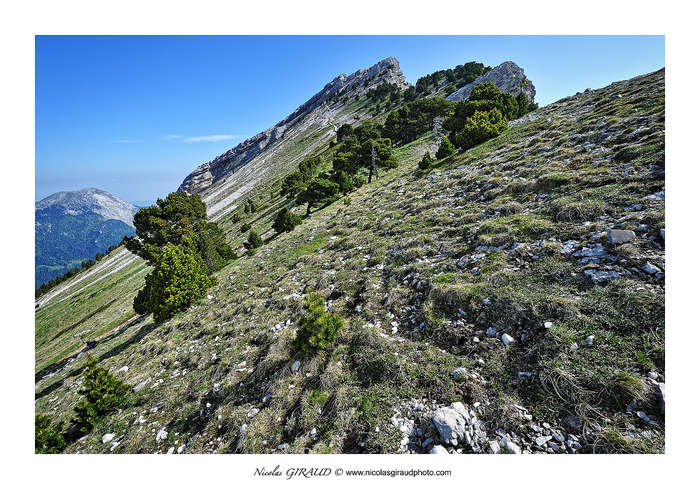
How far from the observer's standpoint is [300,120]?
15588 centimetres

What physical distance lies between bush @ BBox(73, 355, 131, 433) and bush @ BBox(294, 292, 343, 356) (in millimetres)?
→ 6320

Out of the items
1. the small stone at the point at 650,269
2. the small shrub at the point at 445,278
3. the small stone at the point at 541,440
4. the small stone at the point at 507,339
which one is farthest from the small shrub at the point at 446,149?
the small stone at the point at 541,440

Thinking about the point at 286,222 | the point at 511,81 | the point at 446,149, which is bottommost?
the point at 286,222

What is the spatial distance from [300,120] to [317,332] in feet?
566

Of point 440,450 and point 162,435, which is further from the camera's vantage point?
point 162,435

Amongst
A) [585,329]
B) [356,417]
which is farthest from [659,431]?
[356,417]

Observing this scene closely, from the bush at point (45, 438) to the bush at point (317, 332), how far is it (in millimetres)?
6322

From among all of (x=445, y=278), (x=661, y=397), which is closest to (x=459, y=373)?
(x=661, y=397)

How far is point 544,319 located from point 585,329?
0.64 meters

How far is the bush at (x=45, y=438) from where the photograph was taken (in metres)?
6.18

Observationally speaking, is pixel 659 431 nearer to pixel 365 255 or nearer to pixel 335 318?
pixel 335 318

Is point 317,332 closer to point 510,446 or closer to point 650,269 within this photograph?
point 510,446

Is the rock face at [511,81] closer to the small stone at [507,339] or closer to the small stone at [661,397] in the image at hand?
the small stone at [507,339]

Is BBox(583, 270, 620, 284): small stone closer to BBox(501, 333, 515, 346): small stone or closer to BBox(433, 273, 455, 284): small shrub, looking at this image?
BBox(501, 333, 515, 346): small stone
